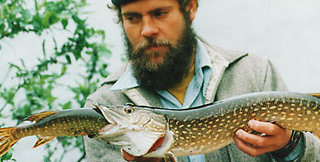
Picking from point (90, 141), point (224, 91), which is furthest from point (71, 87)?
point (224, 91)

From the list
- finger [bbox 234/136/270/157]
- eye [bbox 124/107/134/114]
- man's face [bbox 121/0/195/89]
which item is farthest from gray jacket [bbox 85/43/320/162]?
eye [bbox 124/107/134/114]

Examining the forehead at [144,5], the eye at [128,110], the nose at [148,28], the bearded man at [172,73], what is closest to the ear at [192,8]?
the bearded man at [172,73]

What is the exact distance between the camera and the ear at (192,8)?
307 centimetres

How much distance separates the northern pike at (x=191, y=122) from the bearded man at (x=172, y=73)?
22.6 inches

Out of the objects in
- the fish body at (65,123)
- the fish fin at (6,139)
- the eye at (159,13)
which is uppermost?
the eye at (159,13)

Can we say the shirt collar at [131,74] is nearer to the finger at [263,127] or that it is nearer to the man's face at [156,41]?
the man's face at [156,41]

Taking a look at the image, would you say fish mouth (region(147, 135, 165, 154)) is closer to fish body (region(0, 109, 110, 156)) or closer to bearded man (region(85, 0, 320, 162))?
fish body (region(0, 109, 110, 156))

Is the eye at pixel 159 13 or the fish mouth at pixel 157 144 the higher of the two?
the eye at pixel 159 13

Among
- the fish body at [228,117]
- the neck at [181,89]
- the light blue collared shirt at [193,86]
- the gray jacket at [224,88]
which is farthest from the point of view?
the neck at [181,89]

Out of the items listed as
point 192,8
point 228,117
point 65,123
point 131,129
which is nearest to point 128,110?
point 131,129

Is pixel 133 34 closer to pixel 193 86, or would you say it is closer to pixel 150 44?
pixel 150 44

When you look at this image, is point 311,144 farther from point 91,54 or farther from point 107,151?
point 91,54

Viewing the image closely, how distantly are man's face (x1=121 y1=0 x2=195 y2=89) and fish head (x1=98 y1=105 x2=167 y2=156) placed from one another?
2.75ft

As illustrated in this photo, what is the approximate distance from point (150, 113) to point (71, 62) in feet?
5.76
